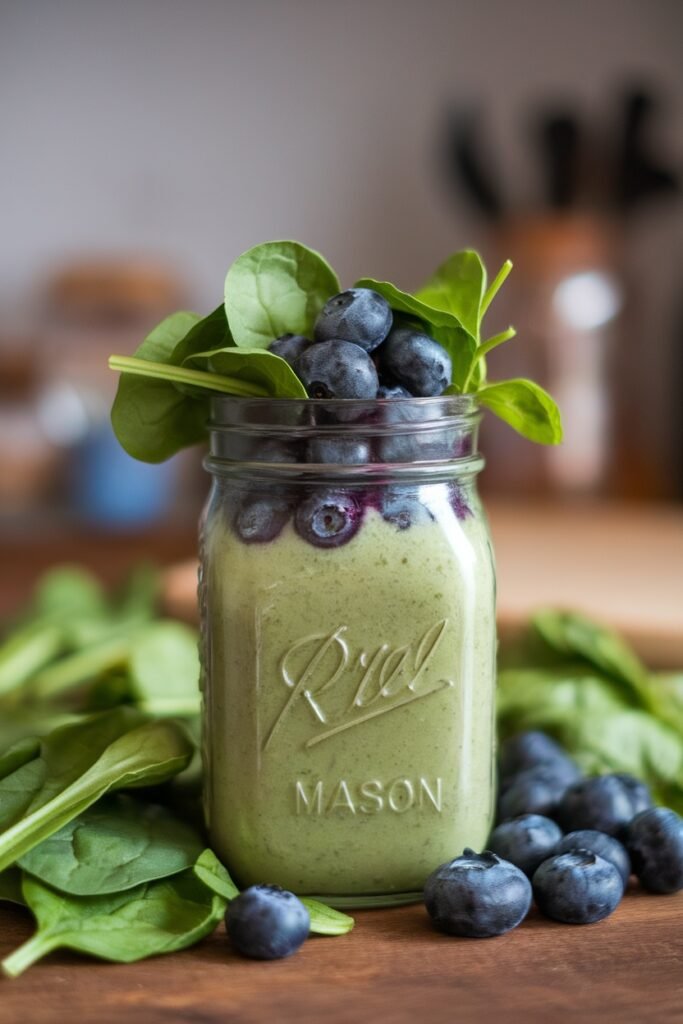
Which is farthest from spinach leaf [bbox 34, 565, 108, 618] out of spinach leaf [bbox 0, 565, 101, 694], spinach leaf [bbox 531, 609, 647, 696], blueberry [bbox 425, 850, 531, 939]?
blueberry [bbox 425, 850, 531, 939]

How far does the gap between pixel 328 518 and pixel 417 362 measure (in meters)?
0.09

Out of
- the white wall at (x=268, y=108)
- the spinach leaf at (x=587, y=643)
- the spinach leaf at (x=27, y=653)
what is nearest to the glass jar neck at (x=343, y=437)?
the spinach leaf at (x=587, y=643)

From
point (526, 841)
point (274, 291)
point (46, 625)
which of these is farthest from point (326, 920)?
point (46, 625)

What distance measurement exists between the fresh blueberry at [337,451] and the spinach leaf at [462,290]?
0.09 meters

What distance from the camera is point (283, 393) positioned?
2.11 feet

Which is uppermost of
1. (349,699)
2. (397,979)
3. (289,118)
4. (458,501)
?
(289,118)

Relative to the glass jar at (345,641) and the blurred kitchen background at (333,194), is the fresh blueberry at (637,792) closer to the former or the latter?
the glass jar at (345,641)

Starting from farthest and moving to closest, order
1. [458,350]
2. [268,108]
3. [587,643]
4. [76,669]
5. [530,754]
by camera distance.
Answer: [268,108], [76,669], [587,643], [530,754], [458,350]

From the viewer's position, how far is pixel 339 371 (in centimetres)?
62

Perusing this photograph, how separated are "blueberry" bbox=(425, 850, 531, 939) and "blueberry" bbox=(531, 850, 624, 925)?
0.7 inches

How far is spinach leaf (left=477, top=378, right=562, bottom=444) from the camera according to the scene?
26.8 inches

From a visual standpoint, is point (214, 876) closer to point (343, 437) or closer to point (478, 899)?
point (478, 899)

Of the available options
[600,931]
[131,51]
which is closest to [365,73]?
[131,51]

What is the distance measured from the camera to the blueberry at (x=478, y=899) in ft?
2.00
